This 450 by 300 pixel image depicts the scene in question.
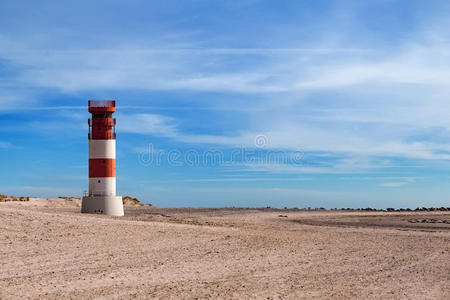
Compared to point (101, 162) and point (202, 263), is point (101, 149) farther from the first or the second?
point (202, 263)

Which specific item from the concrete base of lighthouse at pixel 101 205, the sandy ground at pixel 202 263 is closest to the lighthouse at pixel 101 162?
the concrete base of lighthouse at pixel 101 205

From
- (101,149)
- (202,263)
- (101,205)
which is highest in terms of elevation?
(101,149)

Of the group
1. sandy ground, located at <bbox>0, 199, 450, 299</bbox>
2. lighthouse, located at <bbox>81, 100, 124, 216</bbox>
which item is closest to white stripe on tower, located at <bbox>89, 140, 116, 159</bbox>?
lighthouse, located at <bbox>81, 100, 124, 216</bbox>

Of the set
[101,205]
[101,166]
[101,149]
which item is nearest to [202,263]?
[101,205]

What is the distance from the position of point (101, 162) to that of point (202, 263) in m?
20.6

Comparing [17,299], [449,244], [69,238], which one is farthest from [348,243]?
[17,299]

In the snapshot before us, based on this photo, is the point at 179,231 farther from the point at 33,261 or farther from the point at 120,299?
the point at 120,299

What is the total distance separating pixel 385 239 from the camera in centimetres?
2097

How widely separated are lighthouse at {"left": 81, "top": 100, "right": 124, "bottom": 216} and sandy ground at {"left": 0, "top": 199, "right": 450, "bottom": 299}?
10811 mm

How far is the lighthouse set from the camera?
108ft

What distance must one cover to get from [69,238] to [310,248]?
8562 millimetres

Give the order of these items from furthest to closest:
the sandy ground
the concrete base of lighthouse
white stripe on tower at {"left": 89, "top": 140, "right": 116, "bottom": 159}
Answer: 1. white stripe on tower at {"left": 89, "top": 140, "right": 116, "bottom": 159}
2. the concrete base of lighthouse
3. the sandy ground

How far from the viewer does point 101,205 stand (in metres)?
32.6

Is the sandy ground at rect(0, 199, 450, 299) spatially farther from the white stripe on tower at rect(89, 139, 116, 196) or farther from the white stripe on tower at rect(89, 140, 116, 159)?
the white stripe on tower at rect(89, 140, 116, 159)
